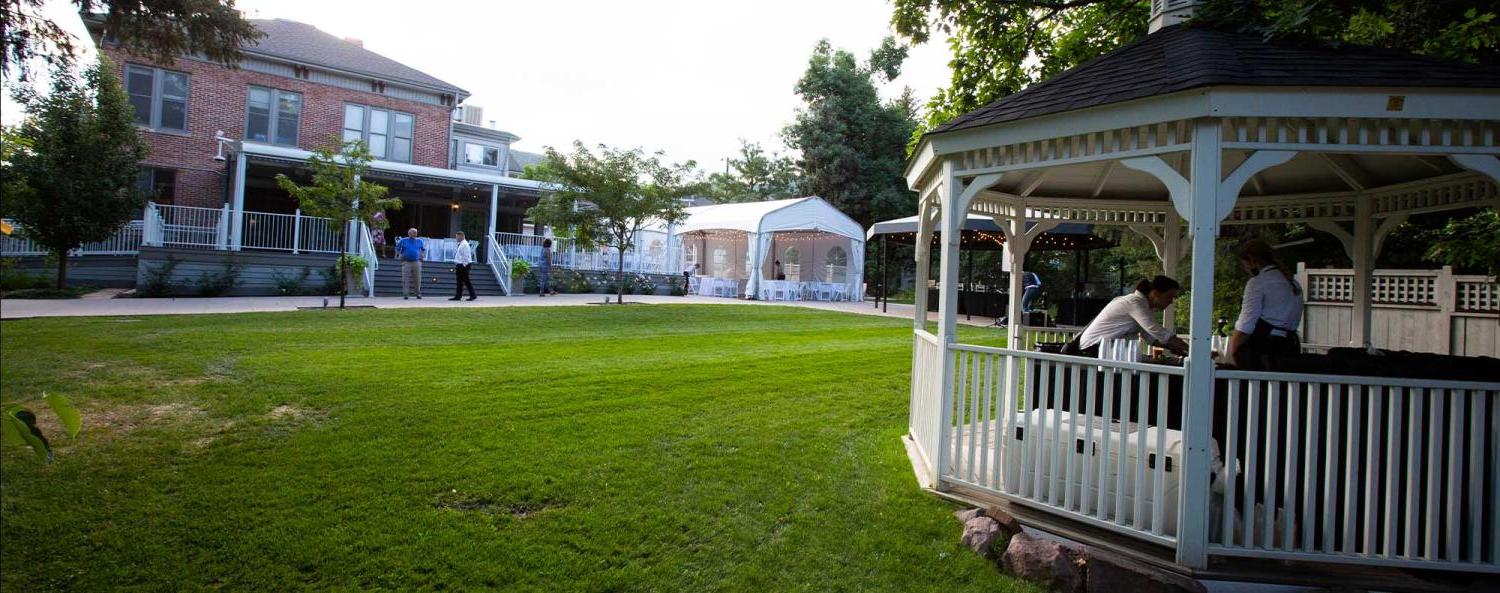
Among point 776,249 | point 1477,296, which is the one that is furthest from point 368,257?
point 1477,296

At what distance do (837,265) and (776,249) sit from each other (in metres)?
2.46

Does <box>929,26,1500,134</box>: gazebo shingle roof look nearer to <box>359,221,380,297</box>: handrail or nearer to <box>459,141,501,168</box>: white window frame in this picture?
<box>359,221,380,297</box>: handrail

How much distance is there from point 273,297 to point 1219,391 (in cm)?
1845

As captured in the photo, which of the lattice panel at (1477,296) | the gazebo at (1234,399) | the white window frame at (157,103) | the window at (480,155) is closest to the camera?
the gazebo at (1234,399)

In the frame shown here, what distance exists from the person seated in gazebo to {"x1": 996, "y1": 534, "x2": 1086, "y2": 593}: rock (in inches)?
75.5

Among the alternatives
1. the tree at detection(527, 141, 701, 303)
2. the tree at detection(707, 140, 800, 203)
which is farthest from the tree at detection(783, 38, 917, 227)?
the tree at detection(527, 141, 701, 303)

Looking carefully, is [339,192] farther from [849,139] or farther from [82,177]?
[849,139]

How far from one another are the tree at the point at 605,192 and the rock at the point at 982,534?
14.7m

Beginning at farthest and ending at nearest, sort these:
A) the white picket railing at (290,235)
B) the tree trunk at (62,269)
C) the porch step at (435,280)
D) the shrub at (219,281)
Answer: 1. the porch step at (435,280)
2. the white picket railing at (290,235)
3. the shrub at (219,281)
4. the tree trunk at (62,269)

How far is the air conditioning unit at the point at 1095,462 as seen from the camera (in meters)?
4.42

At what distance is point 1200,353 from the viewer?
4.08m

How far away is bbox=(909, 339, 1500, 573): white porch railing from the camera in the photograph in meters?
3.96

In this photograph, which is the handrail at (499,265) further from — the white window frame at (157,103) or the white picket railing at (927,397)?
the white picket railing at (927,397)

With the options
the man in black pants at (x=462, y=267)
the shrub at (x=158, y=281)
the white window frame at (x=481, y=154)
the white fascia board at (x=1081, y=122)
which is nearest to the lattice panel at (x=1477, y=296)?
the white fascia board at (x=1081, y=122)
